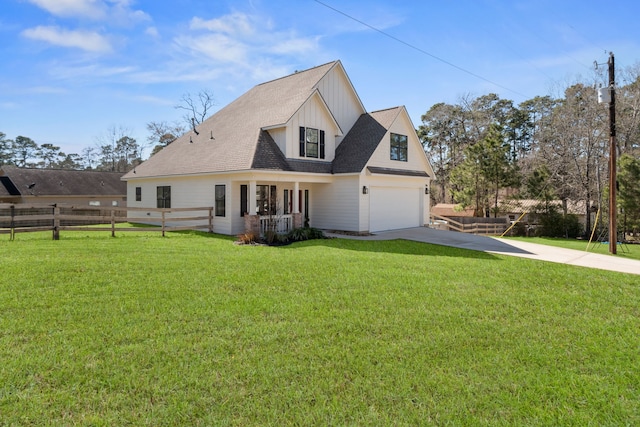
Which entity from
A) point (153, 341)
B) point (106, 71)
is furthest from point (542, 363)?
point (106, 71)

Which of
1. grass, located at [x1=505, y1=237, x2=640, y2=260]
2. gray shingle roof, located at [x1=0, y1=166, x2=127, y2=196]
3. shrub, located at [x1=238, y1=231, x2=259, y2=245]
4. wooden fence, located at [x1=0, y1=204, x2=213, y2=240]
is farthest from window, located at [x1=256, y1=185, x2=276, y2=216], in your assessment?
gray shingle roof, located at [x1=0, y1=166, x2=127, y2=196]

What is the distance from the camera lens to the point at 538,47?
15.1m

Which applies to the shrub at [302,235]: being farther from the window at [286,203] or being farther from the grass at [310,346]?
the grass at [310,346]

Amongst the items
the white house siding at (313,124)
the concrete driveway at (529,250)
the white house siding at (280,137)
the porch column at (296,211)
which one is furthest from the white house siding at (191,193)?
the concrete driveway at (529,250)

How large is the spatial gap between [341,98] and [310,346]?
17282mm

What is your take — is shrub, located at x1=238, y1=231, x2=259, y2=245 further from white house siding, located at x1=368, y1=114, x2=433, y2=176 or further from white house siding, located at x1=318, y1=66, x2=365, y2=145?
white house siding, located at x1=318, y1=66, x2=365, y2=145

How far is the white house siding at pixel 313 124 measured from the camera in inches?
660

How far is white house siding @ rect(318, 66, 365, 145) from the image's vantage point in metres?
19.2

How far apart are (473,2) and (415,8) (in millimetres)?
1988

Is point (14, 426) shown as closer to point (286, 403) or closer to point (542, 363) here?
point (286, 403)

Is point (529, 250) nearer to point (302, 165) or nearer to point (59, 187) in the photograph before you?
point (302, 165)

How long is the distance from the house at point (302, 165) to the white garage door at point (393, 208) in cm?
5

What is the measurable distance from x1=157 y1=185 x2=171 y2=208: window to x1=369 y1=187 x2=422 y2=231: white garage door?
10321 mm

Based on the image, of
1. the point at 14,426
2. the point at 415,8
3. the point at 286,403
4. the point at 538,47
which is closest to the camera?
the point at 14,426
